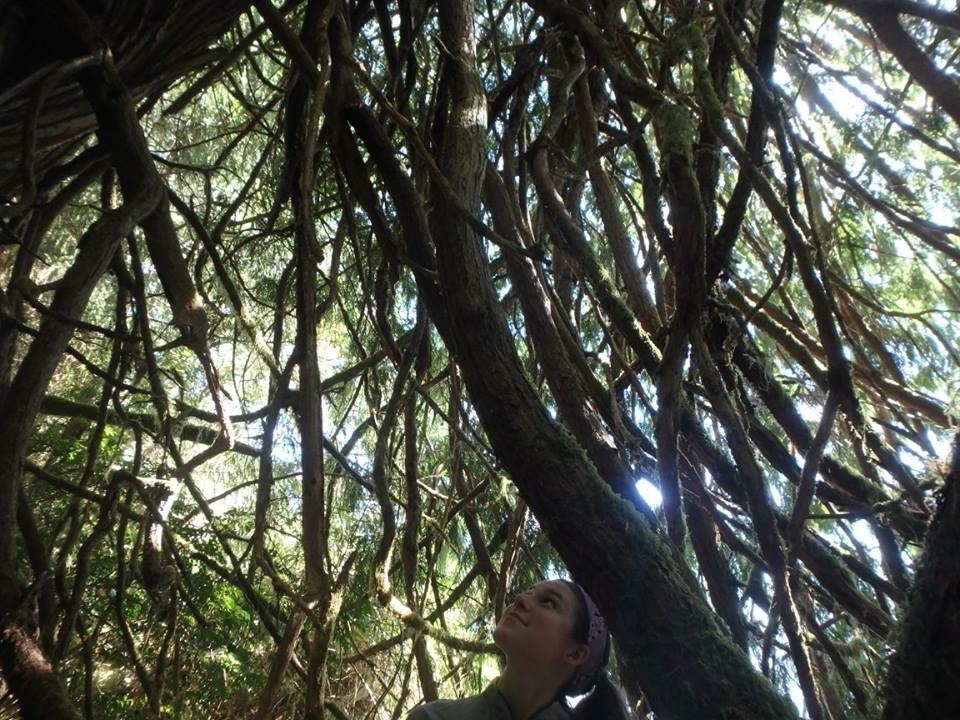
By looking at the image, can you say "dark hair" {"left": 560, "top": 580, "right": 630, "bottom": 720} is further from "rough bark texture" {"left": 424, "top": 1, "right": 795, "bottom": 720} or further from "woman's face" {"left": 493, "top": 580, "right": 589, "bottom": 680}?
"rough bark texture" {"left": 424, "top": 1, "right": 795, "bottom": 720}

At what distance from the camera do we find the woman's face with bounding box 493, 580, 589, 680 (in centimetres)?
136

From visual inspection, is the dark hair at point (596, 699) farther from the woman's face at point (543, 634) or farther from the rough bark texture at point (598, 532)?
the rough bark texture at point (598, 532)

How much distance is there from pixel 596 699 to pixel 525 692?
117 mm

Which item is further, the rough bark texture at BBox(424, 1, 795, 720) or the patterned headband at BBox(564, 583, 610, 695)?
the patterned headband at BBox(564, 583, 610, 695)

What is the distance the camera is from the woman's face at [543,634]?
53.5 inches

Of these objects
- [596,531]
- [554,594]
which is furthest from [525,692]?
[596,531]

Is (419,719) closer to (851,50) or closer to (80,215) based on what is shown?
(80,215)

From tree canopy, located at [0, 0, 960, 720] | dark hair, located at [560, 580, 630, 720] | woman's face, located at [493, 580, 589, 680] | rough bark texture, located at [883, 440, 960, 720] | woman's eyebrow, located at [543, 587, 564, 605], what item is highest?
tree canopy, located at [0, 0, 960, 720]

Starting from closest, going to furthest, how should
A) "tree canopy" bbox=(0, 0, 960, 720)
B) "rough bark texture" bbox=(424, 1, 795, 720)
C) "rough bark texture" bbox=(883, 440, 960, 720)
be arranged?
1. "rough bark texture" bbox=(883, 440, 960, 720)
2. "rough bark texture" bbox=(424, 1, 795, 720)
3. "tree canopy" bbox=(0, 0, 960, 720)

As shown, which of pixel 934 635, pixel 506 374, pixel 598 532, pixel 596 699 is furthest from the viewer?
pixel 596 699

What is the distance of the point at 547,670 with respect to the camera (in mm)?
1369

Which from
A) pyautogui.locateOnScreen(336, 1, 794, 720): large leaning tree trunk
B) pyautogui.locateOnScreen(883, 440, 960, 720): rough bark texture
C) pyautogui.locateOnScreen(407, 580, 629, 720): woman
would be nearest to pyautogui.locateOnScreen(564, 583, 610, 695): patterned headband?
pyautogui.locateOnScreen(407, 580, 629, 720): woman

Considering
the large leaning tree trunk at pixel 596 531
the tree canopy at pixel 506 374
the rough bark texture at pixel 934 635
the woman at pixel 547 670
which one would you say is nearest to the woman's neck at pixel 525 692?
the woman at pixel 547 670

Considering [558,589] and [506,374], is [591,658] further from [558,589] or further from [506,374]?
[506,374]
